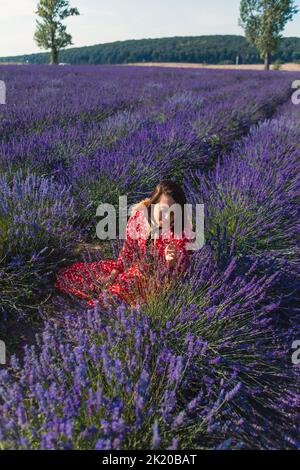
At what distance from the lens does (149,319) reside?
1.77 m

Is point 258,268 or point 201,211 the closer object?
point 258,268

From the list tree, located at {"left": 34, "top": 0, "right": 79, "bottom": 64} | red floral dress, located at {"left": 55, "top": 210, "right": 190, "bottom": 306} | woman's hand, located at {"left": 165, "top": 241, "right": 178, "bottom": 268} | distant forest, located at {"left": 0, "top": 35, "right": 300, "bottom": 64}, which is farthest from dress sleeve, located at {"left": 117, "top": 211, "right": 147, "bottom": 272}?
distant forest, located at {"left": 0, "top": 35, "right": 300, "bottom": 64}

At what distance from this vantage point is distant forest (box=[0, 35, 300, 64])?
8806 cm

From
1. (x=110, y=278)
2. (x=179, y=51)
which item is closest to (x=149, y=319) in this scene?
(x=110, y=278)

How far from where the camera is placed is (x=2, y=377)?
1272 millimetres

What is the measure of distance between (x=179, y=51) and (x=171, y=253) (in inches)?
3977

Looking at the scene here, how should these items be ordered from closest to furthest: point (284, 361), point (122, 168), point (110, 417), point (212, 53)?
point (110, 417)
point (284, 361)
point (122, 168)
point (212, 53)

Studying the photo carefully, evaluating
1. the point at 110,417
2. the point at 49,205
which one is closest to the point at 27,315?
the point at 49,205

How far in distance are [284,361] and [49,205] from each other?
168cm

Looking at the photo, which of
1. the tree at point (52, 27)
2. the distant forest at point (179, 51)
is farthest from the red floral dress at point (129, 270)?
the distant forest at point (179, 51)

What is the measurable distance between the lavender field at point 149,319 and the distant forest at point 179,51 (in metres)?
85.2

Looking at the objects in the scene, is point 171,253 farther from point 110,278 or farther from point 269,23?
point 269,23

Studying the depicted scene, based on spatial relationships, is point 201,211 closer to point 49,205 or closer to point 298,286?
point 298,286

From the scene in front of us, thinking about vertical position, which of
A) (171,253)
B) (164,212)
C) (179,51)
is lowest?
(171,253)
